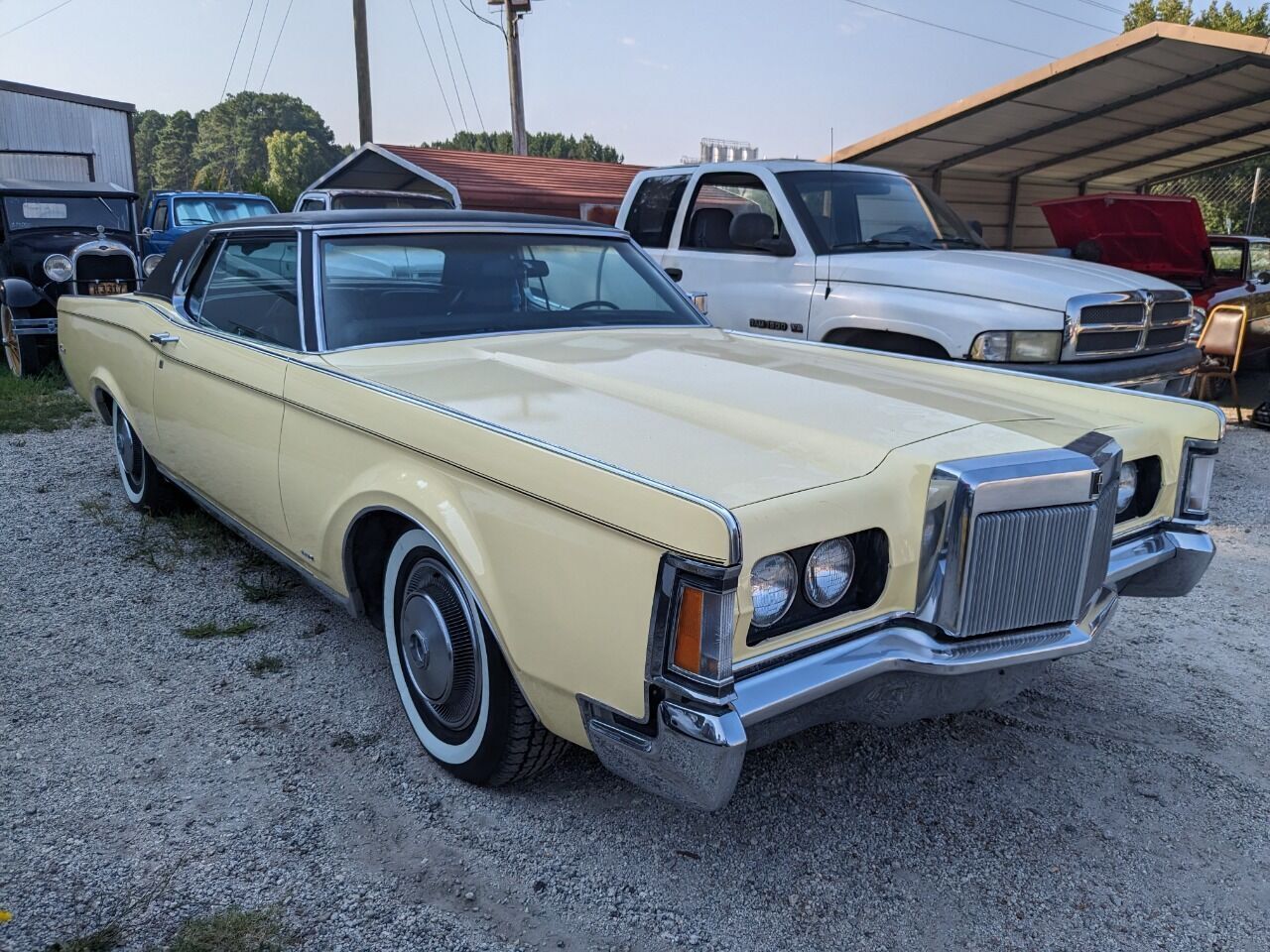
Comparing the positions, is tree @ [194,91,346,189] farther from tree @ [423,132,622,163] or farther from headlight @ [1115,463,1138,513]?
headlight @ [1115,463,1138,513]

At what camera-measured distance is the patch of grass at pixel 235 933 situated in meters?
2.04

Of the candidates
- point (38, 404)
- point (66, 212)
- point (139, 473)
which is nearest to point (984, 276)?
point (139, 473)

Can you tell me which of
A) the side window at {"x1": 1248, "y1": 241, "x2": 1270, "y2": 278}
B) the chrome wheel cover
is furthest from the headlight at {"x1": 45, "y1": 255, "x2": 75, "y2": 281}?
Answer: the side window at {"x1": 1248, "y1": 241, "x2": 1270, "y2": 278}

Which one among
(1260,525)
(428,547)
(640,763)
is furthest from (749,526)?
(1260,525)

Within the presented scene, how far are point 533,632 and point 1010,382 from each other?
1867 mm

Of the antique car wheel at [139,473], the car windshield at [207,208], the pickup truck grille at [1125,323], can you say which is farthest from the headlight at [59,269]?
the pickup truck grille at [1125,323]

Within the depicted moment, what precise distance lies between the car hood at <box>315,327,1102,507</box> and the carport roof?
880 cm

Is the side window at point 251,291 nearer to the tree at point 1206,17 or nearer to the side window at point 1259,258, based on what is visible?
the side window at point 1259,258

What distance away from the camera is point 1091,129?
13.1 meters

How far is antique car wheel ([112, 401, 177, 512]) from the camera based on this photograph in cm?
471

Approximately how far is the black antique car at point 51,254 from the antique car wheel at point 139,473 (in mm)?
4589

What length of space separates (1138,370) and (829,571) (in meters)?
4.13

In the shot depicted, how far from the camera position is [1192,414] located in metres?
2.80

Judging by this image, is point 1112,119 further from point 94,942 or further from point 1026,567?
point 94,942
